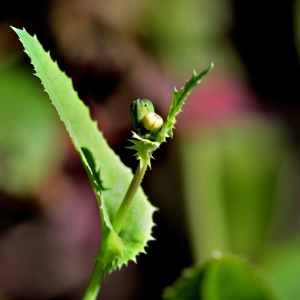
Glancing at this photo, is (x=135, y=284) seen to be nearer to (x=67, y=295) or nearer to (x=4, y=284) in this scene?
(x=67, y=295)

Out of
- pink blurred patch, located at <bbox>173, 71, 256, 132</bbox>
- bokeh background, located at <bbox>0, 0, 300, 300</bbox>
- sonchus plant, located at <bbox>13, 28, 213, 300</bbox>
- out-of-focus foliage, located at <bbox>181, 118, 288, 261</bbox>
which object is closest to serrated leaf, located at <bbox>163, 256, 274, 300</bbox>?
sonchus plant, located at <bbox>13, 28, 213, 300</bbox>

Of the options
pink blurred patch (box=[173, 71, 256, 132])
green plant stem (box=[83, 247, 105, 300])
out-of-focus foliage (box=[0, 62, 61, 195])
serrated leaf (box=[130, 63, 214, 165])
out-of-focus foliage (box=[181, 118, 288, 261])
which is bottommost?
out-of-focus foliage (box=[181, 118, 288, 261])

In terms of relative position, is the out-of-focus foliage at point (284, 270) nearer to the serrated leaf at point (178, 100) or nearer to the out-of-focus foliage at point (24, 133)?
the out-of-focus foliage at point (24, 133)

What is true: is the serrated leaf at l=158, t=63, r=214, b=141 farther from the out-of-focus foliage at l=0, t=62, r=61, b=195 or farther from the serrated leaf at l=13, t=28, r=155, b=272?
the out-of-focus foliage at l=0, t=62, r=61, b=195

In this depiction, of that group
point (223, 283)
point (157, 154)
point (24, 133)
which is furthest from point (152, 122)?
point (157, 154)

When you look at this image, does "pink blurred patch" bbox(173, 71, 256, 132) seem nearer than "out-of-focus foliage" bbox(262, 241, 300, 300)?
No

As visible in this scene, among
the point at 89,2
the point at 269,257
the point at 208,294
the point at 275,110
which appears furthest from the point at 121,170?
the point at 275,110

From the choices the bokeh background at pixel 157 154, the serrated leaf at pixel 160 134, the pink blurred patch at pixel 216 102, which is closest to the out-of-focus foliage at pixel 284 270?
the bokeh background at pixel 157 154

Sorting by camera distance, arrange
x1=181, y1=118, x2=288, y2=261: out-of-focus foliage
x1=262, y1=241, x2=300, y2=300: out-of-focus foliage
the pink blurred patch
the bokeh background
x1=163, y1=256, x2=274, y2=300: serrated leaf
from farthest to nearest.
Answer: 1. the pink blurred patch
2. x1=181, y1=118, x2=288, y2=261: out-of-focus foliage
3. the bokeh background
4. x1=262, y1=241, x2=300, y2=300: out-of-focus foliage
5. x1=163, y1=256, x2=274, y2=300: serrated leaf
